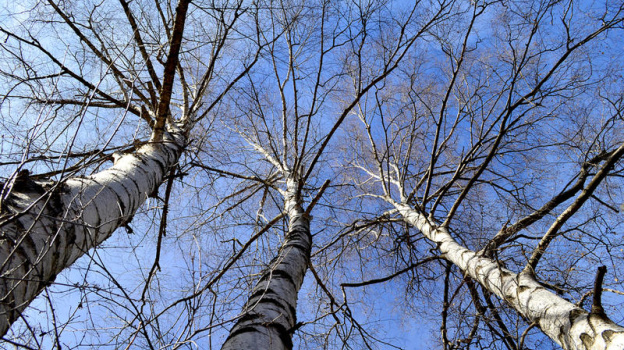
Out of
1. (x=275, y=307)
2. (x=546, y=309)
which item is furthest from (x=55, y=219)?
(x=546, y=309)

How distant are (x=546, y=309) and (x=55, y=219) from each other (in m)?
2.43

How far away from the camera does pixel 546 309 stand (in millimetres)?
1944

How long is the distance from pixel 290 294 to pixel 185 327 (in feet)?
2.29

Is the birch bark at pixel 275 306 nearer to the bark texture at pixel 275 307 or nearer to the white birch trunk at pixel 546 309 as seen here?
the bark texture at pixel 275 307

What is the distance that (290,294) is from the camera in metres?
1.90

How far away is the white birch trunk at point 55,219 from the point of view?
3.57ft

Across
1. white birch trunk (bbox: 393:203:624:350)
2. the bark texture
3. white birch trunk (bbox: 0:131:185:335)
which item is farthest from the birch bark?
white birch trunk (bbox: 393:203:624:350)

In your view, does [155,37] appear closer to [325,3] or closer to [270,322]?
[325,3]

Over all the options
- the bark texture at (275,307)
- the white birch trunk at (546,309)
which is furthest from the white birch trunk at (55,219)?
the white birch trunk at (546,309)

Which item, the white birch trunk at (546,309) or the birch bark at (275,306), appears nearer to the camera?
the birch bark at (275,306)

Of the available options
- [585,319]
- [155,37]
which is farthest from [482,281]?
[155,37]

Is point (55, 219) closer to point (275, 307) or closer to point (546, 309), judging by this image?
point (275, 307)

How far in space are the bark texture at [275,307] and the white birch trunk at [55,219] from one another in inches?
27.6

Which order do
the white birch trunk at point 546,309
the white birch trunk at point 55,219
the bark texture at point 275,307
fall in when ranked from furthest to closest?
the white birch trunk at point 546,309 → the bark texture at point 275,307 → the white birch trunk at point 55,219
